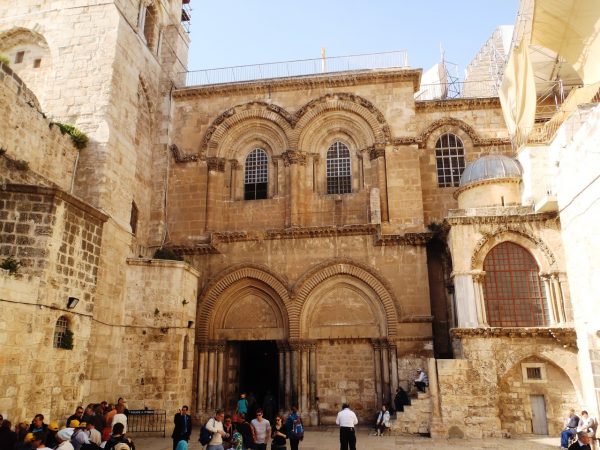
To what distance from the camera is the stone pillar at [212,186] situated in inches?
781

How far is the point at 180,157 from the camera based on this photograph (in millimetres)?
20688

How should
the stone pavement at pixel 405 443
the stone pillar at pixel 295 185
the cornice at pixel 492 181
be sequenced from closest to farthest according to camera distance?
the stone pavement at pixel 405 443, the cornice at pixel 492 181, the stone pillar at pixel 295 185

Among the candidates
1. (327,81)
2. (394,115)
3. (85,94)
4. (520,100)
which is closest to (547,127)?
(520,100)

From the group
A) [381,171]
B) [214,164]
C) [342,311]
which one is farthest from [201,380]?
[381,171]

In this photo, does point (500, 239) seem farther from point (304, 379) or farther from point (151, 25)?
point (151, 25)

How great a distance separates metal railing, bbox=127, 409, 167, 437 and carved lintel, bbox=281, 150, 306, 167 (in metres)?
10.0

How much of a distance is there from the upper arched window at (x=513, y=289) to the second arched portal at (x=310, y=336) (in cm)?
339

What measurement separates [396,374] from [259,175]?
934 centimetres

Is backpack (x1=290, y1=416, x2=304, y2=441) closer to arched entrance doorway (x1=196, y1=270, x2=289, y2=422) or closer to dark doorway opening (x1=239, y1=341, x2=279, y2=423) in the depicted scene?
arched entrance doorway (x1=196, y1=270, x2=289, y2=422)

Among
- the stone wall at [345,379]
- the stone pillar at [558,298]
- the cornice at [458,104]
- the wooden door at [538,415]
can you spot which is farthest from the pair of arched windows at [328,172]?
the wooden door at [538,415]

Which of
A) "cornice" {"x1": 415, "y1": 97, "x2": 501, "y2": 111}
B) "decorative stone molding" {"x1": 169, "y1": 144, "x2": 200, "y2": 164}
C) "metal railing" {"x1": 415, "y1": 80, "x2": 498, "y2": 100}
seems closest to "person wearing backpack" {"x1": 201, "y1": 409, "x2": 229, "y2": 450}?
"decorative stone molding" {"x1": 169, "y1": 144, "x2": 200, "y2": 164}

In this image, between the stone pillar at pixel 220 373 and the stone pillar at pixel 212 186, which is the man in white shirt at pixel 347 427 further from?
the stone pillar at pixel 212 186

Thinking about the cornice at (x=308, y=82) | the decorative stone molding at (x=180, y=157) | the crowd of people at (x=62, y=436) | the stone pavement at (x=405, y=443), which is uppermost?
the cornice at (x=308, y=82)

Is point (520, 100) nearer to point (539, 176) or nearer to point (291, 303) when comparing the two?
point (539, 176)
